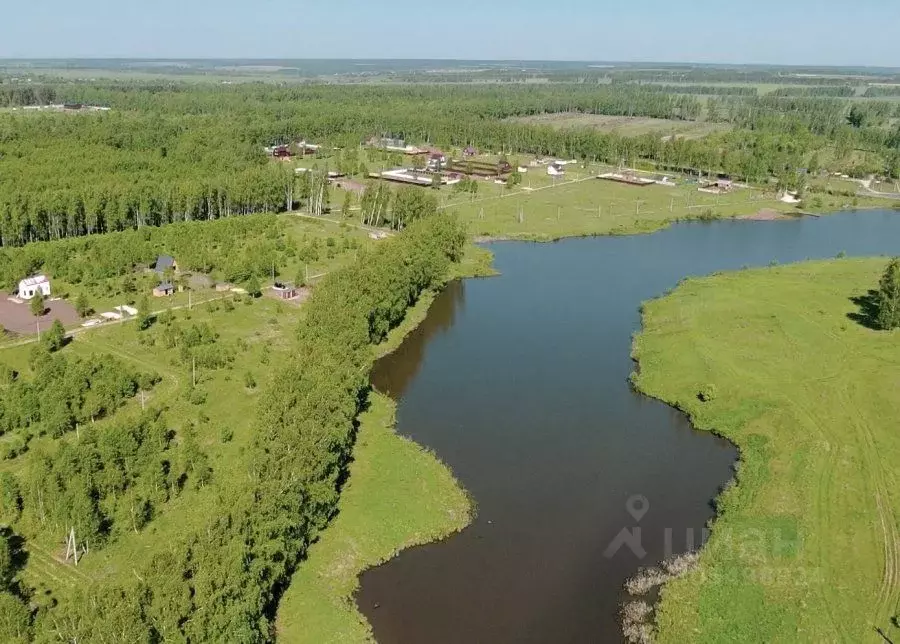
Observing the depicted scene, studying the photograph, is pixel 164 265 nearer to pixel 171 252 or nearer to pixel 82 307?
pixel 171 252

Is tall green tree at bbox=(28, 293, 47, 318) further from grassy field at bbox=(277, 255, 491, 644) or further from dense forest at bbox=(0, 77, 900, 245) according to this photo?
grassy field at bbox=(277, 255, 491, 644)

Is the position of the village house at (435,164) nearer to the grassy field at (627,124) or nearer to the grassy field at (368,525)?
the grassy field at (627,124)

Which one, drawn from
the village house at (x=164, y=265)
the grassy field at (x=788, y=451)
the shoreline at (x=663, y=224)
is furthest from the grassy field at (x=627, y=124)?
the village house at (x=164, y=265)

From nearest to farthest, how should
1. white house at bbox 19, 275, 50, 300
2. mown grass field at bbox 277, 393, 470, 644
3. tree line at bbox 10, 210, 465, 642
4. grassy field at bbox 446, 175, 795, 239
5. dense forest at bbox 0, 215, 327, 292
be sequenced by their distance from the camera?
1. tree line at bbox 10, 210, 465, 642
2. mown grass field at bbox 277, 393, 470, 644
3. white house at bbox 19, 275, 50, 300
4. dense forest at bbox 0, 215, 327, 292
5. grassy field at bbox 446, 175, 795, 239

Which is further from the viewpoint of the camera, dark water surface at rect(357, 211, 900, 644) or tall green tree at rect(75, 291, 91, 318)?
tall green tree at rect(75, 291, 91, 318)

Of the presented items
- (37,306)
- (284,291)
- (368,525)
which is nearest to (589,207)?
(284,291)

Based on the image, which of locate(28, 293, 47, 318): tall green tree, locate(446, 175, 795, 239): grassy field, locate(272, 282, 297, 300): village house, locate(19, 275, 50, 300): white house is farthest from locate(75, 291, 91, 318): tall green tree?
locate(446, 175, 795, 239): grassy field
